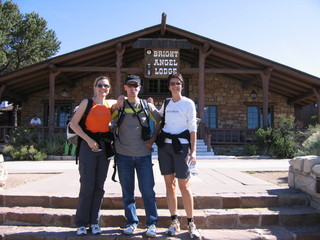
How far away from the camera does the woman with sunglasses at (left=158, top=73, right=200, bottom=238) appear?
3004 mm

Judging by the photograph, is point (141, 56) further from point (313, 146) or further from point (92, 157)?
point (92, 157)

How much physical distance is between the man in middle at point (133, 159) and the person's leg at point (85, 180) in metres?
0.30

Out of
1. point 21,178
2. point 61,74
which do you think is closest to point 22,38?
point 61,74

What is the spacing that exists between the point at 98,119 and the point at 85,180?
0.68 metres

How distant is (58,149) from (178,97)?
841cm

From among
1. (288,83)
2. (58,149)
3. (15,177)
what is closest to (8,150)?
(58,149)

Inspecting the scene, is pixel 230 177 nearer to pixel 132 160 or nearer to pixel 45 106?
pixel 132 160

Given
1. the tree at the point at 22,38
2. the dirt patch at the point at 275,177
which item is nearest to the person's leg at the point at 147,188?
the dirt patch at the point at 275,177

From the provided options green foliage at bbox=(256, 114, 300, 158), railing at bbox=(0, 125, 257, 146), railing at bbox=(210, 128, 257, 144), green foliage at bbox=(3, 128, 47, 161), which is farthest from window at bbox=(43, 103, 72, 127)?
green foliage at bbox=(256, 114, 300, 158)

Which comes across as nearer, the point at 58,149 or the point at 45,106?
the point at 58,149

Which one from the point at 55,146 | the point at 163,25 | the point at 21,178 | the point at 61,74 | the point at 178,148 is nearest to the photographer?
the point at 178,148

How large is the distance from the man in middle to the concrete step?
0.70ft

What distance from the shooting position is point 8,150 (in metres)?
9.80

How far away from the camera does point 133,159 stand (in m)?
3.06
